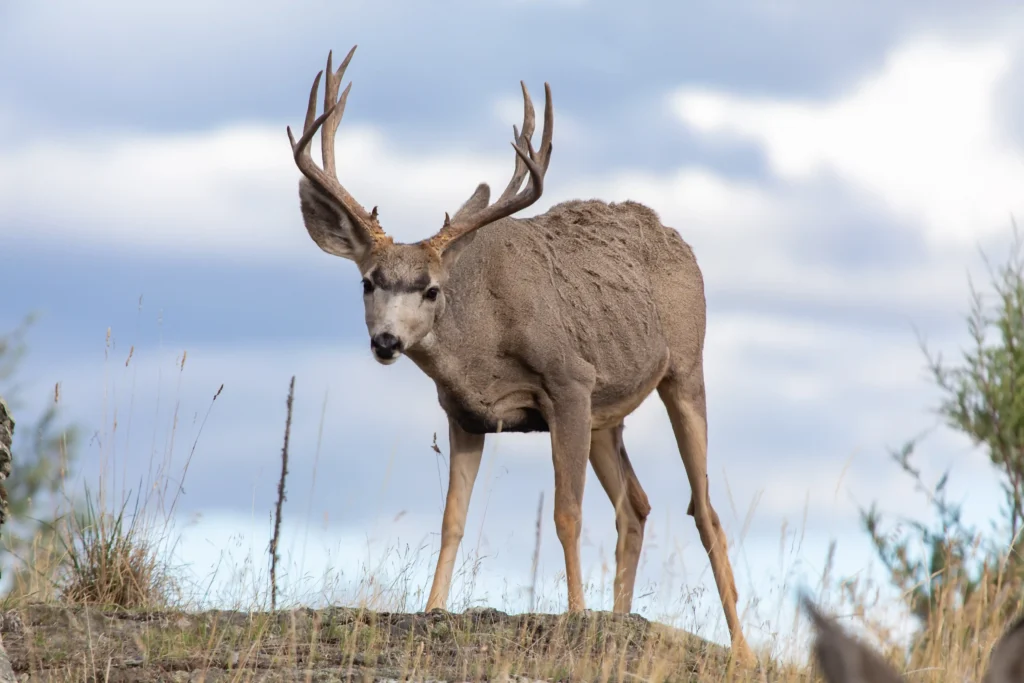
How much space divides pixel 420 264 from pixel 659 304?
266 cm

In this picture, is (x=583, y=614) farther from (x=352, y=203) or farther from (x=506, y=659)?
(x=352, y=203)

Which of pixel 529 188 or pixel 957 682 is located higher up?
pixel 529 188

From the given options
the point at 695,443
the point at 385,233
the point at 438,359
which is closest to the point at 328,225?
the point at 385,233

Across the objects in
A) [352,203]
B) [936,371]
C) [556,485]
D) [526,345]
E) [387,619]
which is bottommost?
[387,619]

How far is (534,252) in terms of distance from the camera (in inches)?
364

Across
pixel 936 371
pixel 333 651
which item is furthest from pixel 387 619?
pixel 936 371

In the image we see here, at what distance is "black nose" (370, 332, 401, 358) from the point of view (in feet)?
24.7

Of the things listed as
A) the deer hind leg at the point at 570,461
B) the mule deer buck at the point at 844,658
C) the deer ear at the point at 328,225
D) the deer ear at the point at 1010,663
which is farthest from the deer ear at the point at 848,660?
the deer ear at the point at 328,225

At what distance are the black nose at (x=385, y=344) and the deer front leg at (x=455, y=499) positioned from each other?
4.75 ft

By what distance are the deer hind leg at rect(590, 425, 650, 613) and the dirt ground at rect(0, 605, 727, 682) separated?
7.49 ft

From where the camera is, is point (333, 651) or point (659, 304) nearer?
point (333, 651)

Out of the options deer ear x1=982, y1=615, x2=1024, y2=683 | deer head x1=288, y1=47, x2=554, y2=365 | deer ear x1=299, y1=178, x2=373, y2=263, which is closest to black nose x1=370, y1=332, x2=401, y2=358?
deer head x1=288, y1=47, x2=554, y2=365

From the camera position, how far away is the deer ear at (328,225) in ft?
27.6

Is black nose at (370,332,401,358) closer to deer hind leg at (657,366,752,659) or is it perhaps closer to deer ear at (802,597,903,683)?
deer hind leg at (657,366,752,659)
